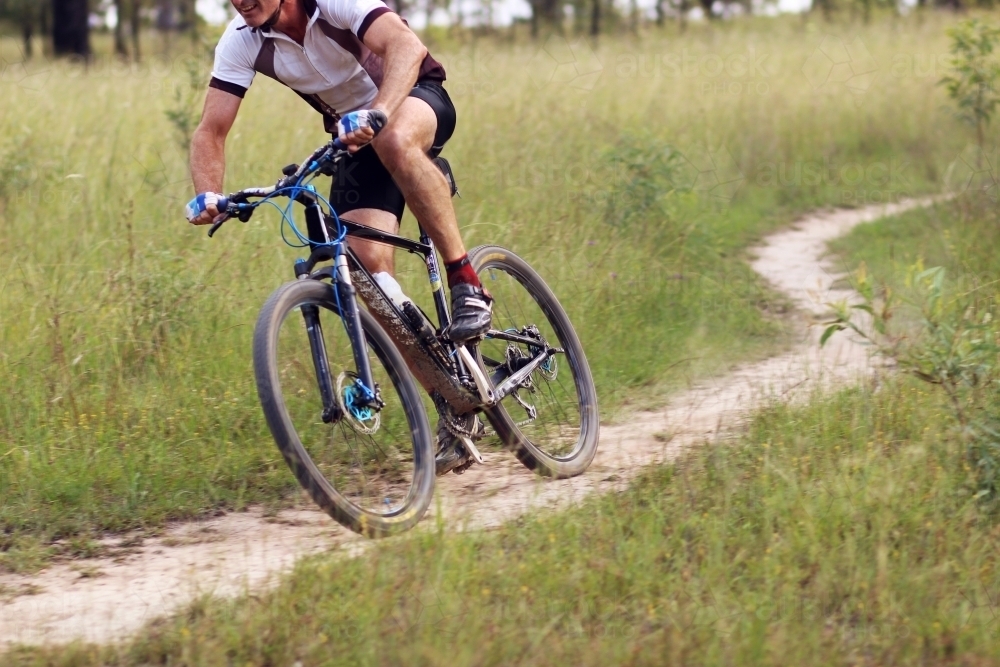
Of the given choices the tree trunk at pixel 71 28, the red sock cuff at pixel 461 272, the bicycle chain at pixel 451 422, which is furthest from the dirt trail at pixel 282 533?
the tree trunk at pixel 71 28

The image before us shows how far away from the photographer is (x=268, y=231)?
22.0ft

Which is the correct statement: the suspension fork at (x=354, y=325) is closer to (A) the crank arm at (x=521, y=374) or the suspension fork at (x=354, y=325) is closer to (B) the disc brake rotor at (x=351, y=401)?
(B) the disc brake rotor at (x=351, y=401)

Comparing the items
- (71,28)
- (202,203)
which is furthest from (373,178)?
(71,28)

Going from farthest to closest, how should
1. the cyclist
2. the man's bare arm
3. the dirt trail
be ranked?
1. the man's bare arm
2. the cyclist
3. the dirt trail

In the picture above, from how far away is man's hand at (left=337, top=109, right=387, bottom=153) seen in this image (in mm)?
3316

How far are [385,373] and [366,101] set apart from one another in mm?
958

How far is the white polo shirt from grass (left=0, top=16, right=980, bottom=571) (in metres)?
1.38

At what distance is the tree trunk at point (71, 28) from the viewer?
18.9 meters

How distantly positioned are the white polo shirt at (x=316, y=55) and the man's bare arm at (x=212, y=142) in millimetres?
47

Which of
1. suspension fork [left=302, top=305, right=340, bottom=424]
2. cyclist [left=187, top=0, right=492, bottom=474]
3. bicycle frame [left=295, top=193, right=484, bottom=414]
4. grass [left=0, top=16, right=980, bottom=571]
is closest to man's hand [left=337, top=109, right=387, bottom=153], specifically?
cyclist [left=187, top=0, right=492, bottom=474]

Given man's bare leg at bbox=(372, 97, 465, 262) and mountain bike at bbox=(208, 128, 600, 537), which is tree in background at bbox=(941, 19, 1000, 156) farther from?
man's bare leg at bbox=(372, 97, 465, 262)

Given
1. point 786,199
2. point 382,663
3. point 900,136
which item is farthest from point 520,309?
point 900,136

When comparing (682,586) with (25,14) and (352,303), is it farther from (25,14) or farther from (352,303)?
(25,14)

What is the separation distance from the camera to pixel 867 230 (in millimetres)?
9055
